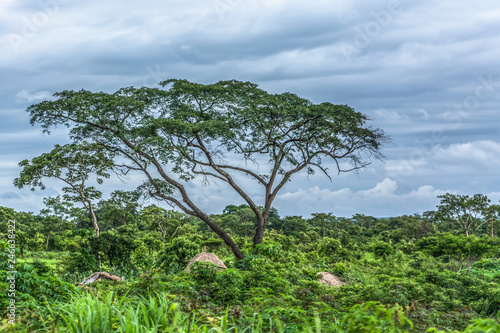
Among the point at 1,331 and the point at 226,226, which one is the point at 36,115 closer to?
the point at 1,331

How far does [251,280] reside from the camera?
316 inches

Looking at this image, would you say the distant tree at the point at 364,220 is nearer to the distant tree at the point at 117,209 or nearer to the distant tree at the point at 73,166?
the distant tree at the point at 117,209

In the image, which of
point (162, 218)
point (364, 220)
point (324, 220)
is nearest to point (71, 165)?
point (162, 218)

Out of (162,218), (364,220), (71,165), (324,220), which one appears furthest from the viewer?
(364,220)

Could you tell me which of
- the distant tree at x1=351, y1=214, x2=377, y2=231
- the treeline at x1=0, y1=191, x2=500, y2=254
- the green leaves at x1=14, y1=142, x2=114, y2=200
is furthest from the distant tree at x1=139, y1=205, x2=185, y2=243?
the distant tree at x1=351, y1=214, x2=377, y2=231

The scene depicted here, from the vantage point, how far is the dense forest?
4.05m

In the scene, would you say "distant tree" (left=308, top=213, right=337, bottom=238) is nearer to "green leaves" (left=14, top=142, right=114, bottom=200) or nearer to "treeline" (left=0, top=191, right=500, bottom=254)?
"treeline" (left=0, top=191, right=500, bottom=254)

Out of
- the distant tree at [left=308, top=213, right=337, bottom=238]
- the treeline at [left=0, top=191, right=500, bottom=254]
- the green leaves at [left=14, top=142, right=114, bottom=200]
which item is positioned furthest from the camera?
the distant tree at [left=308, top=213, right=337, bottom=238]

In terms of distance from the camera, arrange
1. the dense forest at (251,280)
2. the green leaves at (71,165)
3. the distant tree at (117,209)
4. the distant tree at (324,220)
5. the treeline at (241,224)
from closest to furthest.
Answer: the dense forest at (251,280) < the green leaves at (71,165) < the distant tree at (117,209) < the treeline at (241,224) < the distant tree at (324,220)

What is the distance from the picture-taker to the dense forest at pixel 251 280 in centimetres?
405

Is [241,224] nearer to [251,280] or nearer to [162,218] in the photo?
[162,218]

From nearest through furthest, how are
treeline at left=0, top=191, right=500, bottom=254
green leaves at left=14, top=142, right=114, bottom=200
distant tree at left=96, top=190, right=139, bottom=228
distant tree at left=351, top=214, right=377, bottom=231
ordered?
green leaves at left=14, top=142, right=114, bottom=200, distant tree at left=96, top=190, right=139, bottom=228, treeline at left=0, top=191, right=500, bottom=254, distant tree at left=351, top=214, right=377, bottom=231

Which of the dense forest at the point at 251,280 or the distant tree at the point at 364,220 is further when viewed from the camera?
the distant tree at the point at 364,220

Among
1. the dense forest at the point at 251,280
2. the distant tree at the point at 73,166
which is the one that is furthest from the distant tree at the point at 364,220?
the distant tree at the point at 73,166
